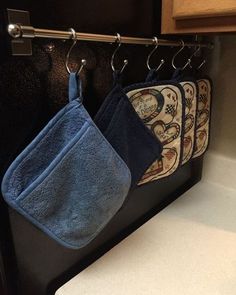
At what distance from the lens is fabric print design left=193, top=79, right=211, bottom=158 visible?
850 mm

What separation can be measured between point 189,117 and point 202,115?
107 mm

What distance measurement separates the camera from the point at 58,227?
1.70 feet

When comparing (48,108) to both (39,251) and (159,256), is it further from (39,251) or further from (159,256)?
(159,256)

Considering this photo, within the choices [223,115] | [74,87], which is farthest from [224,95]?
[74,87]

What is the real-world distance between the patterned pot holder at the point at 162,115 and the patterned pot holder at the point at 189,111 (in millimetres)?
28

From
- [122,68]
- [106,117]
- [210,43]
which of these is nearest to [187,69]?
[210,43]

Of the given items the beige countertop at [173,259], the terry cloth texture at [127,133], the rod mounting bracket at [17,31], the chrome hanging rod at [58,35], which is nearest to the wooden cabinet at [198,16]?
the chrome hanging rod at [58,35]

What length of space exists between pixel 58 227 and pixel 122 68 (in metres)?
0.37

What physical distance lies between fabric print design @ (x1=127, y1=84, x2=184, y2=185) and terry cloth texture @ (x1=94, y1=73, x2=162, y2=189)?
4 centimetres

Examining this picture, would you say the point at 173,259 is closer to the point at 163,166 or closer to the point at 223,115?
the point at 163,166

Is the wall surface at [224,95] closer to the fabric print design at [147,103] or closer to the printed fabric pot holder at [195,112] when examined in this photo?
the printed fabric pot holder at [195,112]

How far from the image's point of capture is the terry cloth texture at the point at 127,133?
58 centimetres

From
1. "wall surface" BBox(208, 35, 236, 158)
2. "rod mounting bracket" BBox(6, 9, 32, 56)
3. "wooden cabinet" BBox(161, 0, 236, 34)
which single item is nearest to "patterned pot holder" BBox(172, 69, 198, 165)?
"wooden cabinet" BBox(161, 0, 236, 34)

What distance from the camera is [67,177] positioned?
51 centimetres
